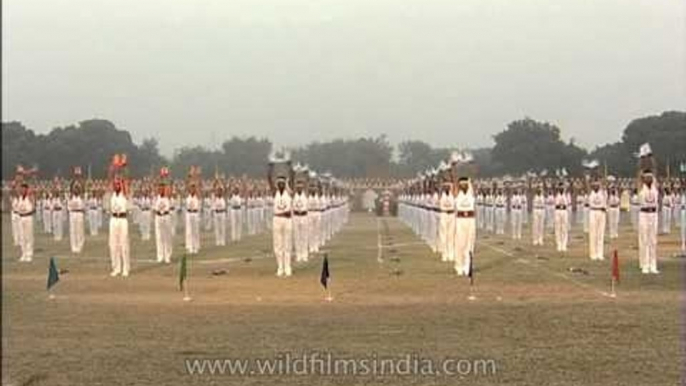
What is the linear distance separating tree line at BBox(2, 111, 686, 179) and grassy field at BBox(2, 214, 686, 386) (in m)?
1.90

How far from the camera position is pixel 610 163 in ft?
182

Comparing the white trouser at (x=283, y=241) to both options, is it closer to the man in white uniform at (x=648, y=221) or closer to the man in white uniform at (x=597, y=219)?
the man in white uniform at (x=648, y=221)

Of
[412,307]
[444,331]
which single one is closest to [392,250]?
[412,307]

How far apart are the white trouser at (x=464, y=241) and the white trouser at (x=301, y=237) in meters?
8.05

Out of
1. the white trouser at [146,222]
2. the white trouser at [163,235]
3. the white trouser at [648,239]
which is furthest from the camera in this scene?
the white trouser at [146,222]

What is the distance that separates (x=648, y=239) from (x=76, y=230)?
990 inches

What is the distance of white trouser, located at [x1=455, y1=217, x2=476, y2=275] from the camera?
30.0m

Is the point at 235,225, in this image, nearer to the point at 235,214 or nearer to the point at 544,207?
the point at 235,214

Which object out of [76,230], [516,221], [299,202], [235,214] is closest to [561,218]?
[299,202]

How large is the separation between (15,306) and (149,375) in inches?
390

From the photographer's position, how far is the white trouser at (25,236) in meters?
38.7

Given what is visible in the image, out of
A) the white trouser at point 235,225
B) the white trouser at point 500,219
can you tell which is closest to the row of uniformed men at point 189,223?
the white trouser at point 235,225

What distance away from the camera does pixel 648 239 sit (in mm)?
30109

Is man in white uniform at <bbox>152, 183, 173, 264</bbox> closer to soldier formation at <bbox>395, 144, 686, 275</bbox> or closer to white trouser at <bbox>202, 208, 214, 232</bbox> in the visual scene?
soldier formation at <bbox>395, 144, 686, 275</bbox>
